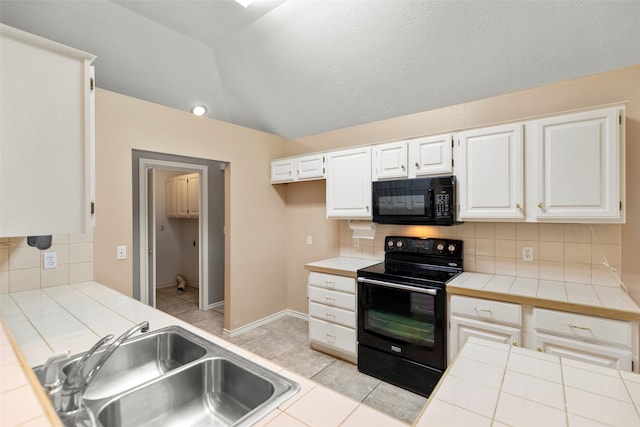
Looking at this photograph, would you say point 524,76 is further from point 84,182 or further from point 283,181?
point 84,182

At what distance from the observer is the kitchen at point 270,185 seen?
2154 mm

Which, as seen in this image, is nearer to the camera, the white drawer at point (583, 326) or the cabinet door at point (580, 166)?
the white drawer at point (583, 326)

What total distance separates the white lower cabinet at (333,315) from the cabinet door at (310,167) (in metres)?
1.07

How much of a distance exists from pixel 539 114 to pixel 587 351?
1.69m

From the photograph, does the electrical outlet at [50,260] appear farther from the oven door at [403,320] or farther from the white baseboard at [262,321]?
the oven door at [403,320]

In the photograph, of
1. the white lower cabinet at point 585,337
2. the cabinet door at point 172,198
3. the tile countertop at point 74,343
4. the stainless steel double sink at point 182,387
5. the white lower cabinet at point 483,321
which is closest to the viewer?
the tile countertop at point 74,343

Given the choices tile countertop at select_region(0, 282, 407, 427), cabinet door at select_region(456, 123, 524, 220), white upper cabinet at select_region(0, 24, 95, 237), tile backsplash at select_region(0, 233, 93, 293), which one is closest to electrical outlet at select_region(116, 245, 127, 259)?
tile backsplash at select_region(0, 233, 93, 293)

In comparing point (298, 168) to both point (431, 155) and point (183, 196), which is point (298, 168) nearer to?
point (431, 155)

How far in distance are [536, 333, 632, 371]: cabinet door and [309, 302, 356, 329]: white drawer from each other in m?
1.37

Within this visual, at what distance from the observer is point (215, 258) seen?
423 cm

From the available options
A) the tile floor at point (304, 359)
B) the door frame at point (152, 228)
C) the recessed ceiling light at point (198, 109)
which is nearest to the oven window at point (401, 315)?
the tile floor at point (304, 359)

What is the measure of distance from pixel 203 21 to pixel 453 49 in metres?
2.09

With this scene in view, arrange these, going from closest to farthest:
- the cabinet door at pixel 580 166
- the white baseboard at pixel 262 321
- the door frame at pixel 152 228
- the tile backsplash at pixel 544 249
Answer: the cabinet door at pixel 580 166 < the tile backsplash at pixel 544 249 < the white baseboard at pixel 262 321 < the door frame at pixel 152 228

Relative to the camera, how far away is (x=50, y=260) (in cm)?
202
